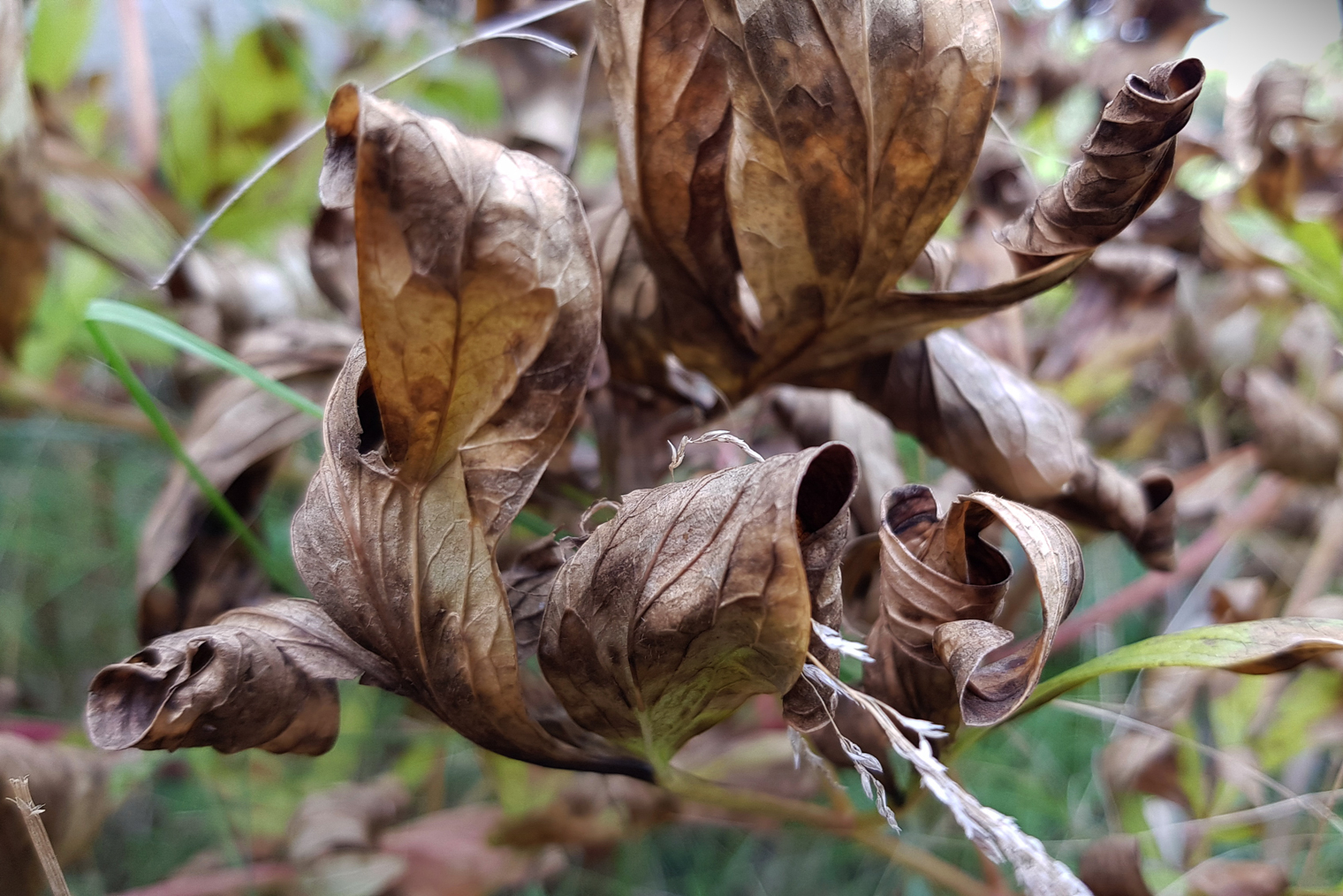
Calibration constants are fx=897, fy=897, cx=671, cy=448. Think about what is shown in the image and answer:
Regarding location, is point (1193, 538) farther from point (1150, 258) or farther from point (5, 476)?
point (5, 476)

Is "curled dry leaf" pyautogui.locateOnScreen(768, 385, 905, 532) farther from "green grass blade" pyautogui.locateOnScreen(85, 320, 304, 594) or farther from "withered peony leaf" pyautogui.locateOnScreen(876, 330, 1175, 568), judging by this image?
"green grass blade" pyautogui.locateOnScreen(85, 320, 304, 594)

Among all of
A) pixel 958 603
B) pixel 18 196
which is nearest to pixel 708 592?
pixel 958 603

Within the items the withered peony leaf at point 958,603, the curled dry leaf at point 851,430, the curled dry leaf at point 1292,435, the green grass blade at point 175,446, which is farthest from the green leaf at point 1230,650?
the curled dry leaf at point 1292,435

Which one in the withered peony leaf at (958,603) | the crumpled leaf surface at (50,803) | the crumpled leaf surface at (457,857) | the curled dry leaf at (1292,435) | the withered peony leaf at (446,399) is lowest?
the crumpled leaf surface at (457,857)

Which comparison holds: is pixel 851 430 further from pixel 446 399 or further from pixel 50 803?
pixel 50 803

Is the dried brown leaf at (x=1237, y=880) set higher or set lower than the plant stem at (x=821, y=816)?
lower

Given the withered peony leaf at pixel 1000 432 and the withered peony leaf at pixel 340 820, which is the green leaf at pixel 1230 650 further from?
the withered peony leaf at pixel 340 820
